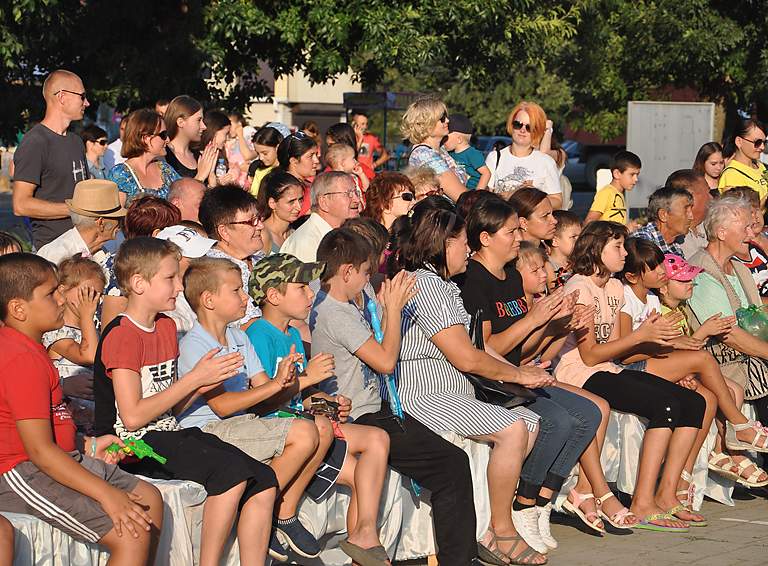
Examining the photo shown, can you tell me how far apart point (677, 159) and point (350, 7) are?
15.7 ft

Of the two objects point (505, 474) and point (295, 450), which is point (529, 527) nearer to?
point (505, 474)

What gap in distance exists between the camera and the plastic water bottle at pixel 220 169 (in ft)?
35.0

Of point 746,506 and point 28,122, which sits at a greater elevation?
point 28,122

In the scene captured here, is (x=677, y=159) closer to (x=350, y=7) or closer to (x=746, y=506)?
(x=350, y=7)

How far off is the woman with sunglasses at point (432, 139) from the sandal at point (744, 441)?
2934 millimetres

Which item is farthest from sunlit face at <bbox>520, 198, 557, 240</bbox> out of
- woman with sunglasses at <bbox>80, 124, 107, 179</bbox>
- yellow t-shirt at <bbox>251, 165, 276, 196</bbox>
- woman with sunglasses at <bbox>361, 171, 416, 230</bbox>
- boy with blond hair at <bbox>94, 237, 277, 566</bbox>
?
woman with sunglasses at <bbox>80, 124, 107, 179</bbox>

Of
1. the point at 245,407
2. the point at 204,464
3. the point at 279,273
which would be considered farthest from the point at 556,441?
the point at 204,464

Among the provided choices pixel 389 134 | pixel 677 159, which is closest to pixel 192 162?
pixel 677 159

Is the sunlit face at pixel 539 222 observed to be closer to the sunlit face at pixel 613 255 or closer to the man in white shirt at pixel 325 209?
the sunlit face at pixel 613 255

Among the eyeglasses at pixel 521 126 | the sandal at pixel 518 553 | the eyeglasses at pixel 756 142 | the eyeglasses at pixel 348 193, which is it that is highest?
the eyeglasses at pixel 521 126

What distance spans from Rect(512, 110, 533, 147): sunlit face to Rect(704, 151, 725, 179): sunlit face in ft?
6.48

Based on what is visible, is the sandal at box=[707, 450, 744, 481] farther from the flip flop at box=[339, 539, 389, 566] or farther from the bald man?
the bald man

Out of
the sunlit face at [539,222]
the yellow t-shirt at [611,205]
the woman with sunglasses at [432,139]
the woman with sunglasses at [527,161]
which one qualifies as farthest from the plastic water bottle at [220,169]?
the yellow t-shirt at [611,205]

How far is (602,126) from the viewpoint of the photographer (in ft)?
91.3
